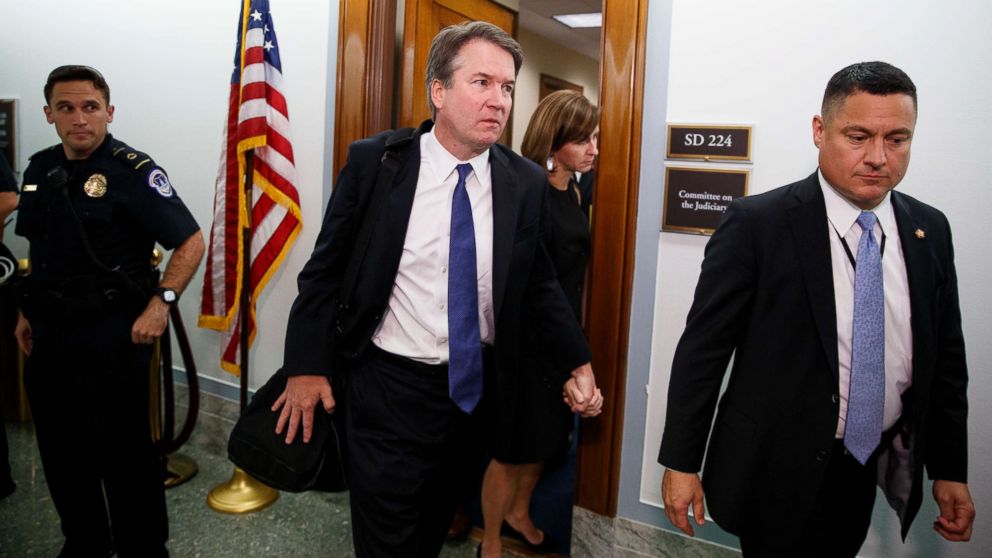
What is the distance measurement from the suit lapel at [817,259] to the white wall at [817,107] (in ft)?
2.40

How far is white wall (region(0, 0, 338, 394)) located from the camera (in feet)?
9.66

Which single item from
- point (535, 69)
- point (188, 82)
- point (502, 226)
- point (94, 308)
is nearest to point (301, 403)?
point (502, 226)

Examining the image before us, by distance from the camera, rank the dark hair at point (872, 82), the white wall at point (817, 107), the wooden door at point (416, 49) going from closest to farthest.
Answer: the dark hair at point (872, 82)
the white wall at point (817, 107)
the wooden door at point (416, 49)

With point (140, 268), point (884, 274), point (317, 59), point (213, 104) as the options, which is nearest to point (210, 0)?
point (213, 104)

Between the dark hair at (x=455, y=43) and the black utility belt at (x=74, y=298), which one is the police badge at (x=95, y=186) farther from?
the dark hair at (x=455, y=43)

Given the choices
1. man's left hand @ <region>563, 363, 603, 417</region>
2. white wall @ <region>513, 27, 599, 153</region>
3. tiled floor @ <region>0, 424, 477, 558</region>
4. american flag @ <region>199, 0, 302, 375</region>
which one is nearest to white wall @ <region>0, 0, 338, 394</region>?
american flag @ <region>199, 0, 302, 375</region>

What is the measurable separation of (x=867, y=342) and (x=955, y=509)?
0.45m

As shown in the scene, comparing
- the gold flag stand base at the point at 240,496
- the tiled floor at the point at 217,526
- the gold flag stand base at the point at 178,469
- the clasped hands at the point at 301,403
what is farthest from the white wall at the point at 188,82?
the clasped hands at the point at 301,403

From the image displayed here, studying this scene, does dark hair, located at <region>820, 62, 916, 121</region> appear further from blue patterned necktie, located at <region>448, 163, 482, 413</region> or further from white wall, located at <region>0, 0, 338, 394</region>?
white wall, located at <region>0, 0, 338, 394</region>

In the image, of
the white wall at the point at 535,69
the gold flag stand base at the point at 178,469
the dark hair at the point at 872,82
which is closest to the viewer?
the dark hair at the point at 872,82

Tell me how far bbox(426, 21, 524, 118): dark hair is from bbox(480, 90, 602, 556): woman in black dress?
2.29 feet

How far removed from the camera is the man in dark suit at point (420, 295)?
1601 mm

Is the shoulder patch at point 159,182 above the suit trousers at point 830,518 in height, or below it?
above

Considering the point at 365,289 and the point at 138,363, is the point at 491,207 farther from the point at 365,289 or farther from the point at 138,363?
the point at 138,363
